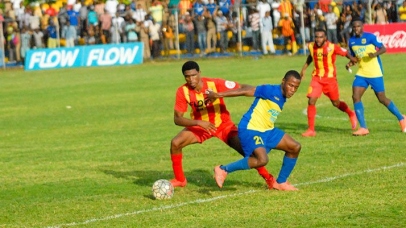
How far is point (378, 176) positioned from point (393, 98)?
1122cm

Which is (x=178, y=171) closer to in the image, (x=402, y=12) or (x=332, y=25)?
(x=402, y=12)

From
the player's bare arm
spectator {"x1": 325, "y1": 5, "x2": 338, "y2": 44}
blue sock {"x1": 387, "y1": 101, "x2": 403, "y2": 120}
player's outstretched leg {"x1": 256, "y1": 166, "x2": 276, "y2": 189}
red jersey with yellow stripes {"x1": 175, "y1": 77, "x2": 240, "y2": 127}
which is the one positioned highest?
red jersey with yellow stripes {"x1": 175, "y1": 77, "x2": 240, "y2": 127}

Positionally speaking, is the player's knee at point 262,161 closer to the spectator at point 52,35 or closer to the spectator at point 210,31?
the spectator at point 210,31

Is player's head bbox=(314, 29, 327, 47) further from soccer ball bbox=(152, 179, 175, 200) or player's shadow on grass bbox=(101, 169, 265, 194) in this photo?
soccer ball bbox=(152, 179, 175, 200)

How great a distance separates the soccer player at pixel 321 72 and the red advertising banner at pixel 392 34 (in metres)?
18.5

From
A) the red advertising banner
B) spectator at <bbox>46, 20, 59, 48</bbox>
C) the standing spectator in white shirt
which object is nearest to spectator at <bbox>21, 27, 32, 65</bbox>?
spectator at <bbox>46, 20, 59, 48</bbox>

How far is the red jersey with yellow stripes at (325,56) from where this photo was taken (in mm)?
18000

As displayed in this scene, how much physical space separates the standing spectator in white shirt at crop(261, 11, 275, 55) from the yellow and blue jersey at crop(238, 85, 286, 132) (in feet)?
94.2

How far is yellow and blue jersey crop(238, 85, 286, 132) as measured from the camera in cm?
1170

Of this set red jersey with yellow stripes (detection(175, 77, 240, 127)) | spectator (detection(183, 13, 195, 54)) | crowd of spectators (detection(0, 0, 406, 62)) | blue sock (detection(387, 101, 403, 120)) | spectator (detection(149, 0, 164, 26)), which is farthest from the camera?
spectator (detection(149, 0, 164, 26))

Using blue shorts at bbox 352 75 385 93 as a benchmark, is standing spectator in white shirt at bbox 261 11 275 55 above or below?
below

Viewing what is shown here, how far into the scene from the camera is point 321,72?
59.9ft

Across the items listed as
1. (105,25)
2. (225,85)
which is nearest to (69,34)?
(105,25)

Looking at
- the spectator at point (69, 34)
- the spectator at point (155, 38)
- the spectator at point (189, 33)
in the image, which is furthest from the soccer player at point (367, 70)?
the spectator at point (69, 34)
